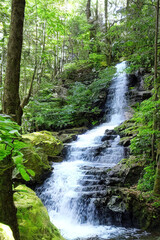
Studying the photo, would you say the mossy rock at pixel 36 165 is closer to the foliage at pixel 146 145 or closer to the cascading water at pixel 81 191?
the cascading water at pixel 81 191

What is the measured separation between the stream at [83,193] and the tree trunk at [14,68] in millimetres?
4002

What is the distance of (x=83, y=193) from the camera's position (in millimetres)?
6449

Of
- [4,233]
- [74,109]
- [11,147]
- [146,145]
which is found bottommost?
[146,145]

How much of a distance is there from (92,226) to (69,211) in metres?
0.98

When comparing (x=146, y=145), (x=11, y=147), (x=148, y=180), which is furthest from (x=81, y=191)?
(x=11, y=147)

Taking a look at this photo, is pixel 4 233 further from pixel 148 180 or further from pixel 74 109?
pixel 74 109

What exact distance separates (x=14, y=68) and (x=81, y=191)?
530 cm

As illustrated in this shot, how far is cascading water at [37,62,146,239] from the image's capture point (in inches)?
213

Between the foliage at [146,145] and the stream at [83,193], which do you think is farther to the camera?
the foliage at [146,145]

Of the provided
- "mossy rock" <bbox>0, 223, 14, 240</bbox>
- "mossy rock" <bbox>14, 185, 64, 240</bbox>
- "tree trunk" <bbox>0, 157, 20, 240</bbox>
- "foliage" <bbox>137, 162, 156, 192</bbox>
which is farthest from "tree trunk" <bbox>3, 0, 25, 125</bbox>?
"foliage" <bbox>137, 162, 156, 192</bbox>

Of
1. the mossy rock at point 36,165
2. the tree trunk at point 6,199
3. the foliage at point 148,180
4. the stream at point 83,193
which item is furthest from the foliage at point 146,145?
the tree trunk at point 6,199

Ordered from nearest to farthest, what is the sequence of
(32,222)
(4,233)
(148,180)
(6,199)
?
(4,233), (6,199), (32,222), (148,180)

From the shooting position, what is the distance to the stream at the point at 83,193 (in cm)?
521

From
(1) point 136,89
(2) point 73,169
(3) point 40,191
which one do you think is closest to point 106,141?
(2) point 73,169
